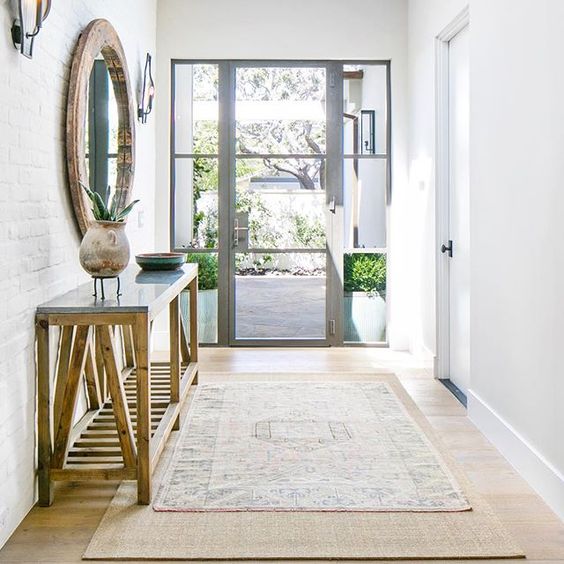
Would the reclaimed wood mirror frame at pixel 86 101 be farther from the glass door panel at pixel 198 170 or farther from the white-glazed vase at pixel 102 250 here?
the glass door panel at pixel 198 170

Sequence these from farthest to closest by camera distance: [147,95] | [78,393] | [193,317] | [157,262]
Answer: [147,95] → [193,317] → [157,262] → [78,393]

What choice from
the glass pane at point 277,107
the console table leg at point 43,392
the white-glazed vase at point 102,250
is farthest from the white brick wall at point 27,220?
the glass pane at point 277,107

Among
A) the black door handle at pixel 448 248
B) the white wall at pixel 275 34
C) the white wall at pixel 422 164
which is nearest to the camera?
the black door handle at pixel 448 248

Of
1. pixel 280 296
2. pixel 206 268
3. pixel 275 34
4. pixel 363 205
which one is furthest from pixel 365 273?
pixel 275 34

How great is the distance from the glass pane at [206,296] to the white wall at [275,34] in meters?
0.32

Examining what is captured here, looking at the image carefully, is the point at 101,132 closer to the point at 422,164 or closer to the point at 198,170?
the point at 198,170

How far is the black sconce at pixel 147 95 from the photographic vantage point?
4.66 meters

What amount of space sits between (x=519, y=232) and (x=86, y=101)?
1981mm

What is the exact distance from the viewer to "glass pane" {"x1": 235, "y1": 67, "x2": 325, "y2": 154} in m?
5.51

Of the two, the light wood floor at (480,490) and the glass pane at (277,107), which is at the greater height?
the glass pane at (277,107)

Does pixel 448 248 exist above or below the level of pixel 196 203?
below

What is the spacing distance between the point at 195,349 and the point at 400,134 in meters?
2.42

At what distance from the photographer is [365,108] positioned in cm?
556

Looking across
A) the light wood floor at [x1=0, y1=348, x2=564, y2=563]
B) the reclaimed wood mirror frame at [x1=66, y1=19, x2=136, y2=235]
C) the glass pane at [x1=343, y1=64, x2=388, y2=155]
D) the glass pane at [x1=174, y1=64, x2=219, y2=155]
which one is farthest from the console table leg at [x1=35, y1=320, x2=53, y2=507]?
the glass pane at [x1=343, y1=64, x2=388, y2=155]
